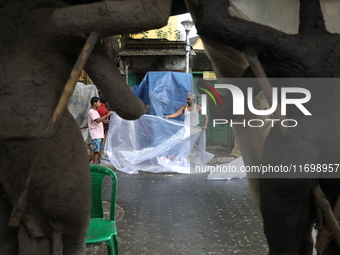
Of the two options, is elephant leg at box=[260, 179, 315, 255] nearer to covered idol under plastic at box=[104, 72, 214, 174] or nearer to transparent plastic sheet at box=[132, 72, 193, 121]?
covered idol under plastic at box=[104, 72, 214, 174]

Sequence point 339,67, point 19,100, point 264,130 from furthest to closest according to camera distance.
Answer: point 264,130, point 339,67, point 19,100

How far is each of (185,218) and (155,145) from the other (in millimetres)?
2385

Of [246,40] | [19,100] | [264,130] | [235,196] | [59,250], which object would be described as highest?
[246,40]

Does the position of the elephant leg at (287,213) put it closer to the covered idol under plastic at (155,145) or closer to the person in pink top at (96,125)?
the covered idol under plastic at (155,145)

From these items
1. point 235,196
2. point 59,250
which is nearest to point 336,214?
point 59,250

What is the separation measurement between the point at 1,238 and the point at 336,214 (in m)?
1.63

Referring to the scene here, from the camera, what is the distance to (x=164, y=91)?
8109 mm

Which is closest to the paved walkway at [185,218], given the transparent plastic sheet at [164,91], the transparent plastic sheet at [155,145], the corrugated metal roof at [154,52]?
the transparent plastic sheet at [155,145]

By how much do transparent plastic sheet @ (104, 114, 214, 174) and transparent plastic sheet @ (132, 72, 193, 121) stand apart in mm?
877

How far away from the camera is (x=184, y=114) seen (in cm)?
760

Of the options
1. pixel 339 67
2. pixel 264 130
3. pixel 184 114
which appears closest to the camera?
pixel 339 67

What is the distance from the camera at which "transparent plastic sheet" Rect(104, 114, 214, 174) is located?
23.1 feet

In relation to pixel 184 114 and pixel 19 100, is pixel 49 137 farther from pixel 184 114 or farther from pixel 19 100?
pixel 184 114

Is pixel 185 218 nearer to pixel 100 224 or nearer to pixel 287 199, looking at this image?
pixel 100 224
